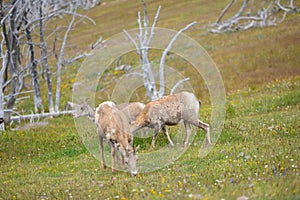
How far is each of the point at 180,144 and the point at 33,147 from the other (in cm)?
436

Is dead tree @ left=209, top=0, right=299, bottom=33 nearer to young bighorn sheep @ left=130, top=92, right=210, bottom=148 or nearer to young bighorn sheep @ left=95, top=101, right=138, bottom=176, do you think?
young bighorn sheep @ left=130, top=92, right=210, bottom=148

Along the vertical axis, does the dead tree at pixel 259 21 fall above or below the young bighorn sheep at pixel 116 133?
below

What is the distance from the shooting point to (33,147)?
13.3 m

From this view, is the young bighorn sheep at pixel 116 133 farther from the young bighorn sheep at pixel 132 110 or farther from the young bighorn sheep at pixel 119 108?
the young bighorn sheep at pixel 132 110

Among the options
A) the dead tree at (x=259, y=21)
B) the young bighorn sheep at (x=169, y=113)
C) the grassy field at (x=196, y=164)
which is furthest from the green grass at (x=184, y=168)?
the dead tree at (x=259, y=21)

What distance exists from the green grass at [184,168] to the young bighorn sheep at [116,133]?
0.37 m

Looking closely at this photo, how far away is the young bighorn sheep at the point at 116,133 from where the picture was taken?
9.05 metres

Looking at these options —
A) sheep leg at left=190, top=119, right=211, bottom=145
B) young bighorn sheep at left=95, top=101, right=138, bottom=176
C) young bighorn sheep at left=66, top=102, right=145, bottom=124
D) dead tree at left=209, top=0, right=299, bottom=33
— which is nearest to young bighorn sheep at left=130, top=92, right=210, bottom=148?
sheep leg at left=190, top=119, right=211, bottom=145

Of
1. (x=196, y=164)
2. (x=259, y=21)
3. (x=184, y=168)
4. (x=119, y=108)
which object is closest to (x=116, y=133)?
(x=184, y=168)

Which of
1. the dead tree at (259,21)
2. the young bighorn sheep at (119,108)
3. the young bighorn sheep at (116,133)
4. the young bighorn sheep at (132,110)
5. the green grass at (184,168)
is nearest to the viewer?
the green grass at (184,168)

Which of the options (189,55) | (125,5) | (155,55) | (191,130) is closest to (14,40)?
(191,130)

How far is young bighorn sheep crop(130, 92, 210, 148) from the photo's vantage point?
11695 mm

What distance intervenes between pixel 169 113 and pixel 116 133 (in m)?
2.61

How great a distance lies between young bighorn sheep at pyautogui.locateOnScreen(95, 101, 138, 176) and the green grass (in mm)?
365
